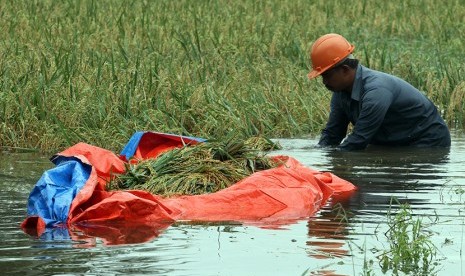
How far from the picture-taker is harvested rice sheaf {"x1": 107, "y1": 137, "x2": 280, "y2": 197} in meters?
8.03

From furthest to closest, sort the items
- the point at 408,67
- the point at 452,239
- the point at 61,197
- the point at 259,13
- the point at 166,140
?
the point at 259,13 < the point at 408,67 < the point at 166,140 < the point at 61,197 < the point at 452,239

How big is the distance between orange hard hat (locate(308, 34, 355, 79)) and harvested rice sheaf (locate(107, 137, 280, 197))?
1784 mm

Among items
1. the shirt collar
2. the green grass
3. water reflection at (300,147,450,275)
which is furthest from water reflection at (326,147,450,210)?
the green grass

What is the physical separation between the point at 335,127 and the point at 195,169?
2.88 meters

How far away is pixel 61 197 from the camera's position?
7453mm

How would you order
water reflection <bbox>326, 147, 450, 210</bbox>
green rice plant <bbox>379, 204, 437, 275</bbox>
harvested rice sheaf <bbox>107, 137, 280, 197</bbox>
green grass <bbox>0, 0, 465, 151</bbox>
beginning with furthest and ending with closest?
green grass <bbox>0, 0, 465, 151</bbox> < water reflection <bbox>326, 147, 450, 210</bbox> < harvested rice sheaf <bbox>107, 137, 280, 197</bbox> < green rice plant <bbox>379, 204, 437, 275</bbox>

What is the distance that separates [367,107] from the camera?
10.2 m

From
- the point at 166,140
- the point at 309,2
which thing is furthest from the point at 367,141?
the point at 309,2

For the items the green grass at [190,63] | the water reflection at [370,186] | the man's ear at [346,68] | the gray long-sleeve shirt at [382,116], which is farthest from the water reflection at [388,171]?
the green grass at [190,63]

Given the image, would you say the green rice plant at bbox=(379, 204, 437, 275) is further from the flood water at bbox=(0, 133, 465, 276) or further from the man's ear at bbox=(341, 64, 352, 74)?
the man's ear at bbox=(341, 64, 352, 74)

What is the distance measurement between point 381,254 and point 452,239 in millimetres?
766

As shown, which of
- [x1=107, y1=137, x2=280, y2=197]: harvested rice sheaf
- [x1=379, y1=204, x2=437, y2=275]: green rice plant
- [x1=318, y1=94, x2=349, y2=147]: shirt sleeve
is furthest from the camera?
[x1=318, y1=94, x2=349, y2=147]: shirt sleeve

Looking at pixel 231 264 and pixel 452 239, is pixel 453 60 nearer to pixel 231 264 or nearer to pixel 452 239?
pixel 452 239

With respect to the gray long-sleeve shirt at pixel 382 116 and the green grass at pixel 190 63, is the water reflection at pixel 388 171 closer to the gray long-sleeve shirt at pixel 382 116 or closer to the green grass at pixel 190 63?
the gray long-sleeve shirt at pixel 382 116
